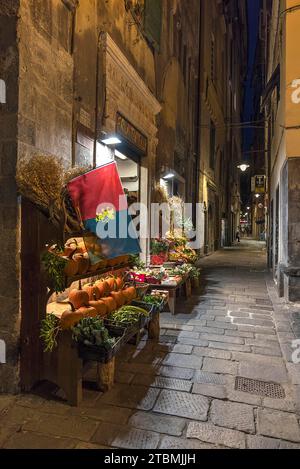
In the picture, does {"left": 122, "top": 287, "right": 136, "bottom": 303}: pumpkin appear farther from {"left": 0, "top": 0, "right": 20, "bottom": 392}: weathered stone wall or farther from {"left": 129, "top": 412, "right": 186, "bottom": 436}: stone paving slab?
{"left": 129, "top": 412, "right": 186, "bottom": 436}: stone paving slab

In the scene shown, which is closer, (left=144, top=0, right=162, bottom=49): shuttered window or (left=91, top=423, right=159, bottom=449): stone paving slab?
(left=91, top=423, right=159, bottom=449): stone paving slab

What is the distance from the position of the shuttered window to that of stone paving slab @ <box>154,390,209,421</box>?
8608 millimetres

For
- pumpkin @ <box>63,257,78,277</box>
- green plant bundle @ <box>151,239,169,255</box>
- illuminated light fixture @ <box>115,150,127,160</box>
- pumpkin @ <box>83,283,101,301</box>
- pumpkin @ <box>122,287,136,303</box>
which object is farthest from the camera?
green plant bundle @ <box>151,239,169,255</box>

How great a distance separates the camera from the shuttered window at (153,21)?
8422mm

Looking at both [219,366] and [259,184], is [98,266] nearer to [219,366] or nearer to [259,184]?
[219,366]

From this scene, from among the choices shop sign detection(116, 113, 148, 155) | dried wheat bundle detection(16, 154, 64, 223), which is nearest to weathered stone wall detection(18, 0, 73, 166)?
dried wheat bundle detection(16, 154, 64, 223)

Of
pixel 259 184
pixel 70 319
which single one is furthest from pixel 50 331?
pixel 259 184

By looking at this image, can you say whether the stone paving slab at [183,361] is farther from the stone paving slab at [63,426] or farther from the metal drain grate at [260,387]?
the stone paving slab at [63,426]

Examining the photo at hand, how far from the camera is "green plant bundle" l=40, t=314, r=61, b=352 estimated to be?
359 cm

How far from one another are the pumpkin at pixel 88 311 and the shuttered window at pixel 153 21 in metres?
7.66

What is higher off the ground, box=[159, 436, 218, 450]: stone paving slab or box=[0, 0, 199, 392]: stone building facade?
box=[0, 0, 199, 392]: stone building facade

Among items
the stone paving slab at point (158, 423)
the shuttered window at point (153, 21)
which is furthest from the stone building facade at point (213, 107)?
the stone paving slab at point (158, 423)

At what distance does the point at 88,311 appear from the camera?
3.91 metres

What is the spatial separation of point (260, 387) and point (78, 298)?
248 cm
